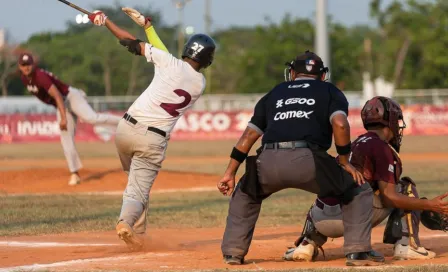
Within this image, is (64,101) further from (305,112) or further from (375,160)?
(305,112)

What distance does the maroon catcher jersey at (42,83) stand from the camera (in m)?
16.2

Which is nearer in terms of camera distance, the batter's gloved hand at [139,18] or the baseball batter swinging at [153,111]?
the baseball batter swinging at [153,111]

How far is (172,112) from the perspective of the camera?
9367 mm

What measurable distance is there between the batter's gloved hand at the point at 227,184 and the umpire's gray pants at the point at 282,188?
4.5 inches

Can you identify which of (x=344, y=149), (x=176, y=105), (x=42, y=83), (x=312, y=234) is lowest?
(x=312, y=234)

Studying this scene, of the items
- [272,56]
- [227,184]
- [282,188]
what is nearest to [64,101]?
[227,184]

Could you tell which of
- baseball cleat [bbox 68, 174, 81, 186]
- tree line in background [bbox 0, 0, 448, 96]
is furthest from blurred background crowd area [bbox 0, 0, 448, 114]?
baseball cleat [bbox 68, 174, 81, 186]

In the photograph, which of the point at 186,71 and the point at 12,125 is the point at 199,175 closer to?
the point at 186,71

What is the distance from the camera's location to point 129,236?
29.2 ft

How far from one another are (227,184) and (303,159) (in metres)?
0.76

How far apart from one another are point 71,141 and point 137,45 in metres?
7.88

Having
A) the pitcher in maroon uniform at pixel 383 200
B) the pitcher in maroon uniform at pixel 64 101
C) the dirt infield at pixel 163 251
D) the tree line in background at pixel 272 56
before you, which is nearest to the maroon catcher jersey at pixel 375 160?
the pitcher in maroon uniform at pixel 383 200

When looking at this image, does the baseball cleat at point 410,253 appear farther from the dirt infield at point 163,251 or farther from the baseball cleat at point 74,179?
the baseball cleat at point 74,179

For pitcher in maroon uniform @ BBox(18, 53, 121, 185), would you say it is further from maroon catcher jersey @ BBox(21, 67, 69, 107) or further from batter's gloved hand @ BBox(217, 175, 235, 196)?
batter's gloved hand @ BBox(217, 175, 235, 196)
